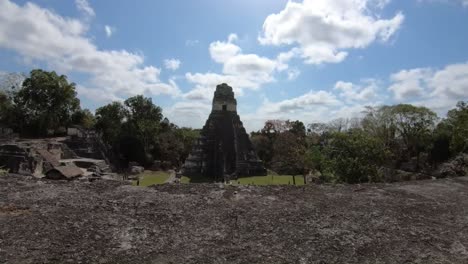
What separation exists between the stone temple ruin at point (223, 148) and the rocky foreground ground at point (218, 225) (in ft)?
91.1

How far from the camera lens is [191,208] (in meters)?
2.76

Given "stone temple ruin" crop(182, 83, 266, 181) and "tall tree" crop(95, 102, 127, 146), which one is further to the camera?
"tall tree" crop(95, 102, 127, 146)

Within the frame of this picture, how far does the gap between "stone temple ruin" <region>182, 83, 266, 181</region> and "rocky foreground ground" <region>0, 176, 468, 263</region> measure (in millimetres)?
27755

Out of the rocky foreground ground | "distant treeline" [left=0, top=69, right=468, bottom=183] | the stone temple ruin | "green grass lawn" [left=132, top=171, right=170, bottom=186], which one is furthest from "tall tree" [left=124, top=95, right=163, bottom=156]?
the rocky foreground ground

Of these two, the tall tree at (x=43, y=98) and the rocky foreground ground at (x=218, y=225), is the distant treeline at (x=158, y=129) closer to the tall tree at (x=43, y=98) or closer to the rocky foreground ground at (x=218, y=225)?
the tall tree at (x=43, y=98)

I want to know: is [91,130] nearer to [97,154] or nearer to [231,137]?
[97,154]

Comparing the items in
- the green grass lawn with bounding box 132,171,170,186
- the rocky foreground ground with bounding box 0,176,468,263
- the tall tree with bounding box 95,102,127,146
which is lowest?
the green grass lawn with bounding box 132,171,170,186

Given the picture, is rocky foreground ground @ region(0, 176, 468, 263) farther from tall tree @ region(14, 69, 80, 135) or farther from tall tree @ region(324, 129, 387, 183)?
tall tree @ region(14, 69, 80, 135)

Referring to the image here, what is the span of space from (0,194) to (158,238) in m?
1.47

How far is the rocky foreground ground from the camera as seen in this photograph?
228cm

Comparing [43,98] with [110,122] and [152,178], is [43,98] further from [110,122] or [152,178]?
[152,178]

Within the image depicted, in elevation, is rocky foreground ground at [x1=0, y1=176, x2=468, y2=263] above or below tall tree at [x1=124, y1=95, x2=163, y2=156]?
below

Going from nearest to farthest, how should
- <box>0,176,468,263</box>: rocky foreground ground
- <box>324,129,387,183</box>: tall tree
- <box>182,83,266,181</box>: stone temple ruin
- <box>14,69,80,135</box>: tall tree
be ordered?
<box>0,176,468,263</box>: rocky foreground ground
<box>324,129,387,183</box>: tall tree
<box>182,83,266,181</box>: stone temple ruin
<box>14,69,80,135</box>: tall tree

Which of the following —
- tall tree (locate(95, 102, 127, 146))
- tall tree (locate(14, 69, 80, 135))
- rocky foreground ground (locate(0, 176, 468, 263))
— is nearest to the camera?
rocky foreground ground (locate(0, 176, 468, 263))
